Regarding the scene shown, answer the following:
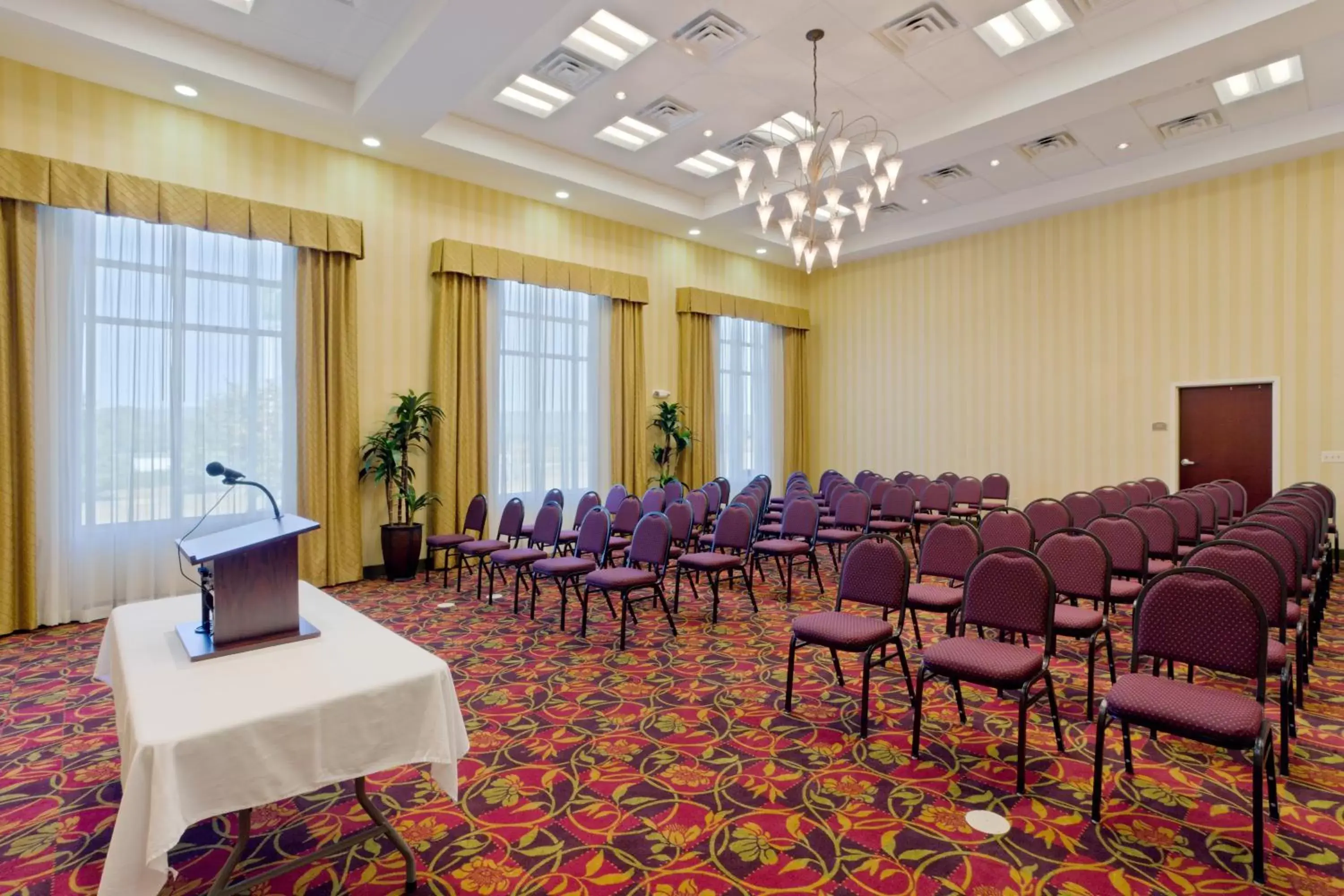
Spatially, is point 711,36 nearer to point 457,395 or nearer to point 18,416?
point 457,395

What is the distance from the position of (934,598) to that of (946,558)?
1.20 ft

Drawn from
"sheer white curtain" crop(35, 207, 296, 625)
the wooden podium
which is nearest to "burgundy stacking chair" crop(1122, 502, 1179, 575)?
the wooden podium

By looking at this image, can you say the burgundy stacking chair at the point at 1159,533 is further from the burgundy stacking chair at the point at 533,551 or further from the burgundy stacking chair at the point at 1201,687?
the burgundy stacking chair at the point at 533,551

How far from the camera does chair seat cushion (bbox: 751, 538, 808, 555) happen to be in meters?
6.21

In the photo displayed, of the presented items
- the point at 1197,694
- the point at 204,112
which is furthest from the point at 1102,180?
the point at 204,112

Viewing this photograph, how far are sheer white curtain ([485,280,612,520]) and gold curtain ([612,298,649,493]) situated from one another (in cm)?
10

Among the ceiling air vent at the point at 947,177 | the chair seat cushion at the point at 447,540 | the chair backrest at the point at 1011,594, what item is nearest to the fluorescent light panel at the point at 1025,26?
the ceiling air vent at the point at 947,177

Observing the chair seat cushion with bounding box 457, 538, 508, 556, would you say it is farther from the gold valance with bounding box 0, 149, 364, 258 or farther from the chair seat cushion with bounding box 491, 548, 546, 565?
the gold valance with bounding box 0, 149, 364, 258

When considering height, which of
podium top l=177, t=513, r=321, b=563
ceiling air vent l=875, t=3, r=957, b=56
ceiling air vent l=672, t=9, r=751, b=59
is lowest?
podium top l=177, t=513, r=321, b=563

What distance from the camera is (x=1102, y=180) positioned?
9.02 m

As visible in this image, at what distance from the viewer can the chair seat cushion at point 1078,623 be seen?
12.0 ft

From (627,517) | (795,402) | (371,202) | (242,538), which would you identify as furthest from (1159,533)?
(371,202)

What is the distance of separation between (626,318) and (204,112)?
524 cm

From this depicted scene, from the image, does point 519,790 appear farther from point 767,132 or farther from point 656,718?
point 767,132
